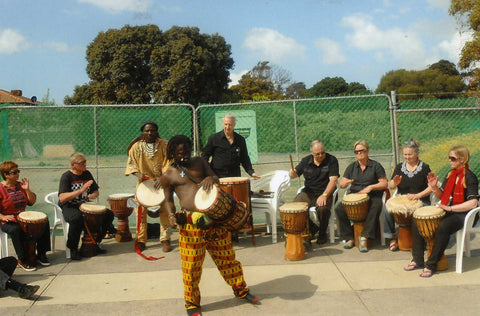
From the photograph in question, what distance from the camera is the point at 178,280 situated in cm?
548

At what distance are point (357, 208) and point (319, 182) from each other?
0.72m

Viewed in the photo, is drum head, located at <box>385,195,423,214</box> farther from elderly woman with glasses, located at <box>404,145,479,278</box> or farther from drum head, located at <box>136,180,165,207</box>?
drum head, located at <box>136,180,165,207</box>

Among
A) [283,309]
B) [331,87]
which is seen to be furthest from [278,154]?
[331,87]

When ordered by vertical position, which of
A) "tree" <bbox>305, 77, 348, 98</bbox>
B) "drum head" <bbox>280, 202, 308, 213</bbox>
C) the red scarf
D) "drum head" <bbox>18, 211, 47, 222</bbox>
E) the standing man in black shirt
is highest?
"tree" <bbox>305, 77, 348, 98</bbox>

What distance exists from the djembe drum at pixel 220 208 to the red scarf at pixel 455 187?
2.58 meters

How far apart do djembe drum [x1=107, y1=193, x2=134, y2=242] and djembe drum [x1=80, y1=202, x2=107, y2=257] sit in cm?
58

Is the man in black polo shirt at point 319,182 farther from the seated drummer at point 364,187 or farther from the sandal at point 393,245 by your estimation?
the sandal at point 393,245

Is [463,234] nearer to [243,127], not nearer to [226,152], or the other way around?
[226,152]

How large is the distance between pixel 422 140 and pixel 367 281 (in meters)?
4.78

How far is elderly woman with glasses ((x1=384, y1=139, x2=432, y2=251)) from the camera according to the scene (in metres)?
6.24

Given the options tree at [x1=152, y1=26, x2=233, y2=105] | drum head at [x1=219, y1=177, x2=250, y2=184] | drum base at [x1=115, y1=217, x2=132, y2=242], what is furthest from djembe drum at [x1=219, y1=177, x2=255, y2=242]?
tree at [x1=152, y1=26, x2=233, y2=105]

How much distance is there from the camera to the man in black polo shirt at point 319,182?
22.0 ft

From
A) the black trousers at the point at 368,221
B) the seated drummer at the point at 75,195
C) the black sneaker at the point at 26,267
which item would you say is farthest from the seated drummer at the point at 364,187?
the black sneaker at the point at 26,267

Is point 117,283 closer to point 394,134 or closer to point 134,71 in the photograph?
point 394,134
